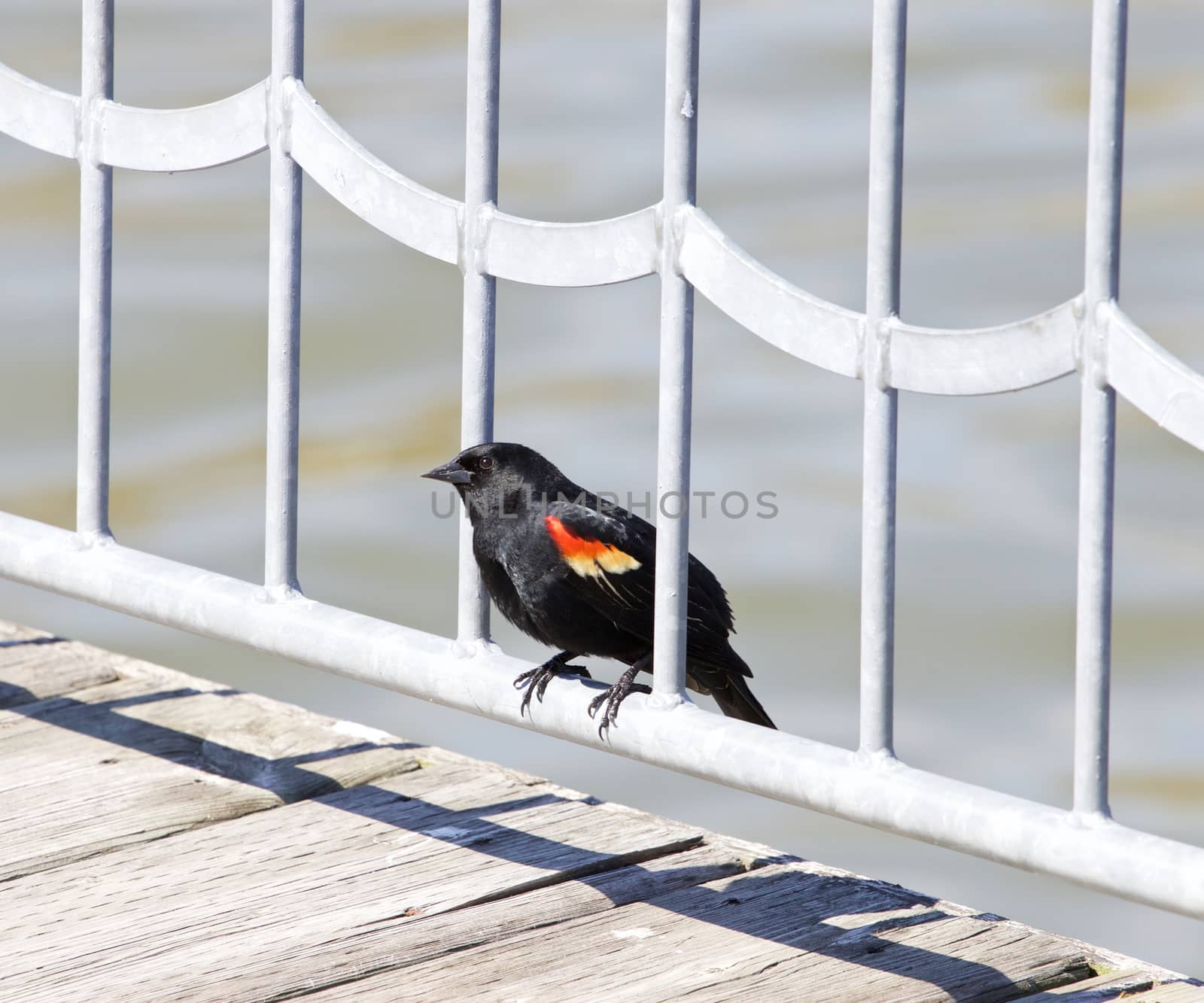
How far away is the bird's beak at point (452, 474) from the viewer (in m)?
3.22

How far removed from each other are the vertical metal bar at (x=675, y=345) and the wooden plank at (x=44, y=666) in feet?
5.53

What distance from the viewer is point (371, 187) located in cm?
265

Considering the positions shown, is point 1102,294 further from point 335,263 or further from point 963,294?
point 335,263

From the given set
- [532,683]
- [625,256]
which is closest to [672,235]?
[625,256]

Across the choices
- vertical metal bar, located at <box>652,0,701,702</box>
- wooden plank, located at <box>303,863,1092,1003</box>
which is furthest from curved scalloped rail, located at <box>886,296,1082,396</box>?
wooden plank, located at <box>303,863,1092,1003</box>

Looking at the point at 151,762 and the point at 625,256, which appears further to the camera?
the point at 151,762

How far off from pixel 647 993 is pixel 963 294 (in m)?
7.25

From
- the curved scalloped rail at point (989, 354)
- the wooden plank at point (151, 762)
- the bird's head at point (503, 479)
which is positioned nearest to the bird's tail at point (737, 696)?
the bird's head at point (503, 479)

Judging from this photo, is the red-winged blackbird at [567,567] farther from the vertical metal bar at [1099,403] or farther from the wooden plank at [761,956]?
the vertical metal bar at [1099,403]

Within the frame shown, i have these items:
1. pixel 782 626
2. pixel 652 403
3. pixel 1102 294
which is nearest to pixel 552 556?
pixel 1102 294

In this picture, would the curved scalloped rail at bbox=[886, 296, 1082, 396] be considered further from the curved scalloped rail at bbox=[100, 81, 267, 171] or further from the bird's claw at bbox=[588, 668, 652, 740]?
the curved scalloped rail at bbox=[100, 81, 267, 171]

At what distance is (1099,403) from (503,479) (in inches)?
58.2

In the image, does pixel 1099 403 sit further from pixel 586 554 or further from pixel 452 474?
pixel 452 474

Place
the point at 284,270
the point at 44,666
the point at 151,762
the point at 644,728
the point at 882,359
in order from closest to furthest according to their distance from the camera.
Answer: the point at 882,359, the point at 644,728, the point at 284,270, the point at 151,762, the point at 44,666
